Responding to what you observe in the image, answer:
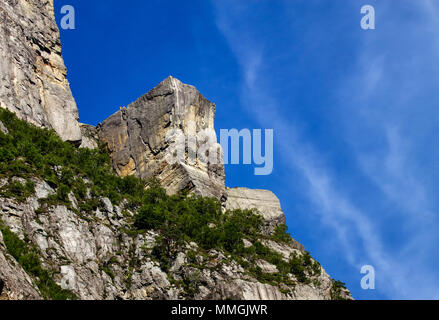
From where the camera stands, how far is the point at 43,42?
67938 millimetres

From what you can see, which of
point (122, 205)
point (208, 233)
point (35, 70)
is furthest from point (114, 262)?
point (35, 70)

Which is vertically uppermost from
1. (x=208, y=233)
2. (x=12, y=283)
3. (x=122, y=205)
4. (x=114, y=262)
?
(x=122, y=205)

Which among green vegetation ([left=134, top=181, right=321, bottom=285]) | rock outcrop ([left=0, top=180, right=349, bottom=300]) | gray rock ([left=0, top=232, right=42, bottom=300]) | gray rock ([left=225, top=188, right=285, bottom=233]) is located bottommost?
gray rock ([left=0, top=232, right=42, bottom=300])

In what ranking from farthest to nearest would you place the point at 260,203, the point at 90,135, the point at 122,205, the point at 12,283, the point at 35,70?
the point at 260,203 < the point at 90,135 < the point at 35,70 < the point at 122,205 < the point at 12,283

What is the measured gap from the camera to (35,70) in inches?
2544

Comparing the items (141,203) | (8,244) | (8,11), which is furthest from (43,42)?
(8,244)

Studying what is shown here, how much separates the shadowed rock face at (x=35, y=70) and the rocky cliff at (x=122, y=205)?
5.4 inches

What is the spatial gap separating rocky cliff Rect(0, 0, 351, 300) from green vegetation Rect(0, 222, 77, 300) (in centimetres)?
8

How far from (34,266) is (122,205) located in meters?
16.5

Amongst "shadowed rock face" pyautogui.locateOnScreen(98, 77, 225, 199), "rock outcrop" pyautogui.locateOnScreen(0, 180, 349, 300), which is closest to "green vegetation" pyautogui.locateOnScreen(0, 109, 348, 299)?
"rock outcrop" pyautogui.locateOnScreen(0, 180, 349, 300)

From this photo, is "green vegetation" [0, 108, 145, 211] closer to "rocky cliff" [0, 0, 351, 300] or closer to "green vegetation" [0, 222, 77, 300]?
"rocky cliff" [0, 0, 351, 300]

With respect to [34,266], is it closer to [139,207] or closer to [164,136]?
[139,207]

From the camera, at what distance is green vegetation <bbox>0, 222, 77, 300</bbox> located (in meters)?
34.7
